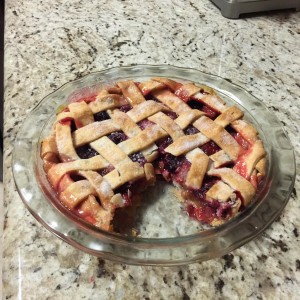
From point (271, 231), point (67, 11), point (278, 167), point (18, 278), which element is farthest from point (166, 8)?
point (18, 278)

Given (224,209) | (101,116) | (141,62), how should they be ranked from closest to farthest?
1. (224,209)
2. (101,116)
3. (141,62)

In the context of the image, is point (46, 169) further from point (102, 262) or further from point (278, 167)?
point (278, 167)

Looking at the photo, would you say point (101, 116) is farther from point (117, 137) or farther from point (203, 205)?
point (203, 205)

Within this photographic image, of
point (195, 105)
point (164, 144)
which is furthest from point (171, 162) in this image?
point (195, 105)

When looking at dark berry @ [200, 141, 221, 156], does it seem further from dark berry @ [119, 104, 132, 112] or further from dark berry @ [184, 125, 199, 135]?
dark berry @ [119, 104, 132, 112]

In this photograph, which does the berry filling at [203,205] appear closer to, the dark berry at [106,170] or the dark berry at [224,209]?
the dark berry at [224,209]
